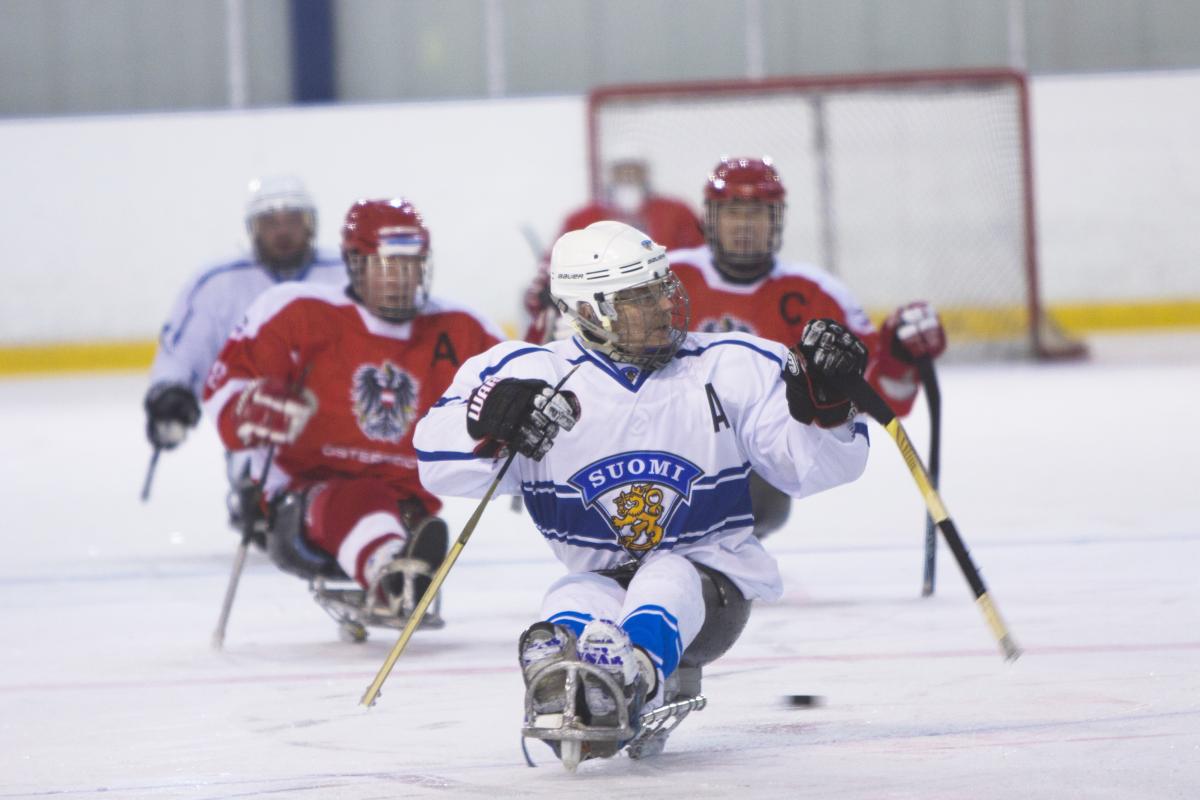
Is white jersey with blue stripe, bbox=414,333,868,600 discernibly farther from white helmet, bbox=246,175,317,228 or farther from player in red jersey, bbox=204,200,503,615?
white helmet, bbox=246,175,317,228

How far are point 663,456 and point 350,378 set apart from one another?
1.49m

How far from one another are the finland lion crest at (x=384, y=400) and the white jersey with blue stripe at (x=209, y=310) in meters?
1.11

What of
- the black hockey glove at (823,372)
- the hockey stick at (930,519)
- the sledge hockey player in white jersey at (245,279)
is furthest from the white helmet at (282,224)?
the black hockey glove at (823,372)

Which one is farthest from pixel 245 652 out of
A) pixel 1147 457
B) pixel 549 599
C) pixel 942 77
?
pixel 942 77

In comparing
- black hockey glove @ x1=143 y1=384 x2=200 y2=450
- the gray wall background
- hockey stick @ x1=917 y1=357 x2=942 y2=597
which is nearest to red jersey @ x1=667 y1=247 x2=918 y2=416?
hockey stick @ x1=917 y1=357 x2=942 y2=597

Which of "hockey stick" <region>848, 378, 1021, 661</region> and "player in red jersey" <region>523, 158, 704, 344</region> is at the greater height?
"player in red jersey" <region>523, 158, 704, 344</region>

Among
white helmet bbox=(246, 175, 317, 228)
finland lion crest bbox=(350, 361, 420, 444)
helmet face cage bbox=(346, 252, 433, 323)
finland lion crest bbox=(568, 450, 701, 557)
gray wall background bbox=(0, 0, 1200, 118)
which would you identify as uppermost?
gray wall background bbox=(0, 0, 1200, 118)

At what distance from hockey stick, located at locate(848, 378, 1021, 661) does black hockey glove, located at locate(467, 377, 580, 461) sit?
0.41m

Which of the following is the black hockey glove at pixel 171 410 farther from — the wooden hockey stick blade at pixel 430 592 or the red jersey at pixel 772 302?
the wooden hockey stick blade at pixel 430 592

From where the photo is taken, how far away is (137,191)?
1121 centimetres

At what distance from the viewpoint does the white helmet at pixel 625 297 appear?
2891 mm

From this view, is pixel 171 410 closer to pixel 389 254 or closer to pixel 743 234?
pixel 389 254

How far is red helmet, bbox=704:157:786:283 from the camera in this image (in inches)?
174

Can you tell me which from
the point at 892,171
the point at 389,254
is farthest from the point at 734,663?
the point at 892,171
